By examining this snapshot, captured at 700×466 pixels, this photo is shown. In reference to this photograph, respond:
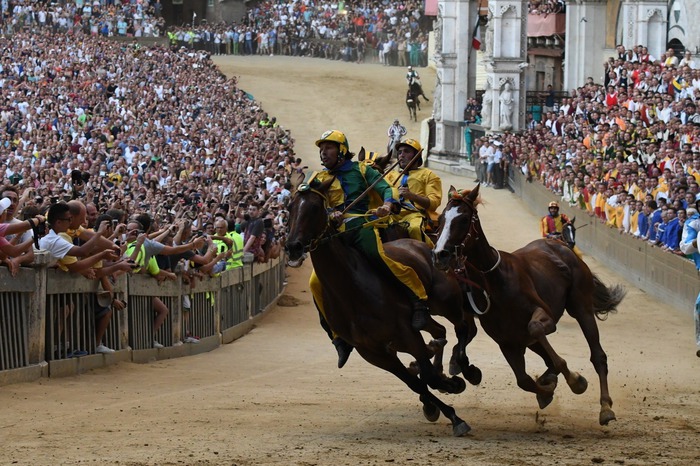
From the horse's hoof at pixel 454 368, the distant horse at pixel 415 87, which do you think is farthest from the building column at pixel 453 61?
the horse's hoof at pixel 454 368

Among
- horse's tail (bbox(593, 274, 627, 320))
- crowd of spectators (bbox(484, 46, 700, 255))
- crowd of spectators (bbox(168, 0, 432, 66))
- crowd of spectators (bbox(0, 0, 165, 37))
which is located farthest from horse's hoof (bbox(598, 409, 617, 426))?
crowd of spectators (bbox(168, 0, 432, 66))

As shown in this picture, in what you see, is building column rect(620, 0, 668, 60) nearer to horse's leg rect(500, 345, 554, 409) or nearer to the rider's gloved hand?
horse's leg rect(500, 345, 554, 409)

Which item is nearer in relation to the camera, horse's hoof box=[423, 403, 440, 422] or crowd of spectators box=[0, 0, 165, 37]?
horse's hoof box=[423, 403, 440, 422]

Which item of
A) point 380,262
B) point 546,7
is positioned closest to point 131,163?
point 546,7

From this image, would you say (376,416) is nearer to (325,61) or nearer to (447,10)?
(447,10)

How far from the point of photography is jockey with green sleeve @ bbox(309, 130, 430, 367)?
1226cm

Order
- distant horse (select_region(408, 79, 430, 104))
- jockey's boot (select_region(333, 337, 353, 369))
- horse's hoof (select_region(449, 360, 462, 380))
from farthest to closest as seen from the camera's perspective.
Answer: distant horse (select_region(408, 79, 430, 104))
horse's hoof (select_region(449, 360, 462, 380))
jockey's boot (select_region(333, 337, 353, 369))

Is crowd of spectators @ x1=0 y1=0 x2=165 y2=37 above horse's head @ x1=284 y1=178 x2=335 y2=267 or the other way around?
above

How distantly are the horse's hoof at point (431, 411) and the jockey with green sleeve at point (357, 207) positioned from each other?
2.42ft

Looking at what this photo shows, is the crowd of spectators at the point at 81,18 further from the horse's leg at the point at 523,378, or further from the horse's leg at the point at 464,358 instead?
the horse's leg at the point at 523,378

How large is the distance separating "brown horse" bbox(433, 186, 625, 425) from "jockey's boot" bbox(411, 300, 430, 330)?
0.55 m

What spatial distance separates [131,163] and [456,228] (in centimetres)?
2501

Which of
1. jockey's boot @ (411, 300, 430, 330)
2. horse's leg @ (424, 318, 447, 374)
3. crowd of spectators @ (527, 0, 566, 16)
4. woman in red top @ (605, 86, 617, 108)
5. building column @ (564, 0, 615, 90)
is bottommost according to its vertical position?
horse's leg @ (424, 318, 447, 374)

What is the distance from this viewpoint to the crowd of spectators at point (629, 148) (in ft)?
82.6
